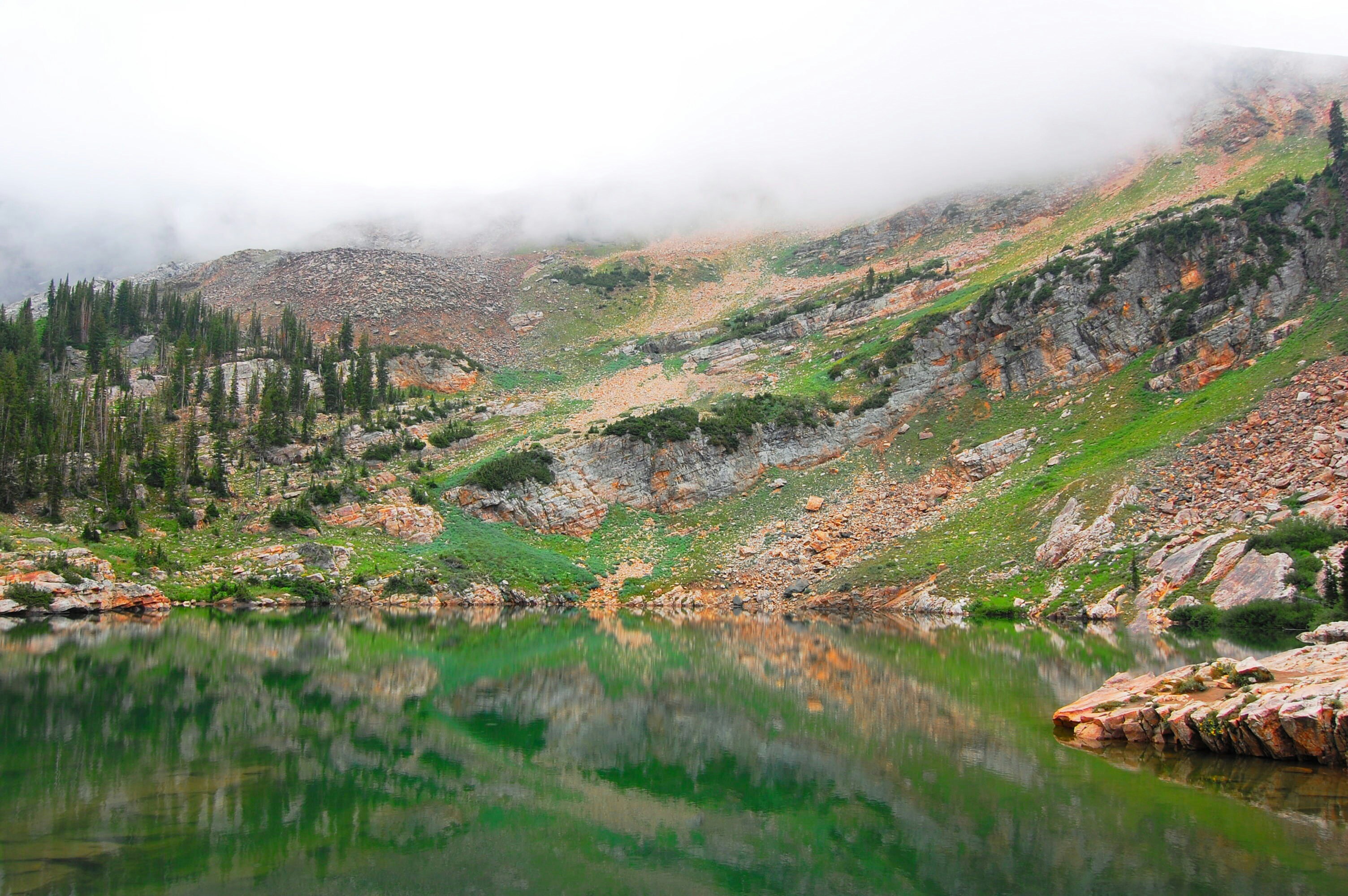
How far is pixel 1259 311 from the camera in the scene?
1890 inches

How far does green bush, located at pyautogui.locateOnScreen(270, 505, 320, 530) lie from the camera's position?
47406 millimetres

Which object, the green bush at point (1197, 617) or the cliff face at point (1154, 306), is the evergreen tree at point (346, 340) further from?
the green bush at point (1197, 617)

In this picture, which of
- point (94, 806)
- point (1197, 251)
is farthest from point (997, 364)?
point (94, 806)

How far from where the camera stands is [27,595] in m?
34.1

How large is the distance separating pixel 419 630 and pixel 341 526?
21.9 m

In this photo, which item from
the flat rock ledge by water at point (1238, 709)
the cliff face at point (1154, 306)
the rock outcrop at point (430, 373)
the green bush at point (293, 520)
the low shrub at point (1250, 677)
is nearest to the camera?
the flat rock ledge by water at point (1238, 709)

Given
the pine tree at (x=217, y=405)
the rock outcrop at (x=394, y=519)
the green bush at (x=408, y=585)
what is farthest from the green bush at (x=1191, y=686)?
the pine tree at (x=217, y=405)

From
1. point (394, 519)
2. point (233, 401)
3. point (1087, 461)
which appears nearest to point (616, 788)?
point (1087, 461)

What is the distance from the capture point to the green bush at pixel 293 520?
4741 cm

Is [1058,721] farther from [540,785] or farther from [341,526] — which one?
[341,526]

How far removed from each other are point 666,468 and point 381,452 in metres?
24.8

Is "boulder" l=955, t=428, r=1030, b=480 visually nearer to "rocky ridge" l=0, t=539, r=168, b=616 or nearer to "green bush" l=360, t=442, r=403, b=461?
"green bush" l=360, t=442, r=403, b=461

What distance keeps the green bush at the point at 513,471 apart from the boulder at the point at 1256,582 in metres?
45.4

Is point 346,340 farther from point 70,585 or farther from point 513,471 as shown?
point 70,585
